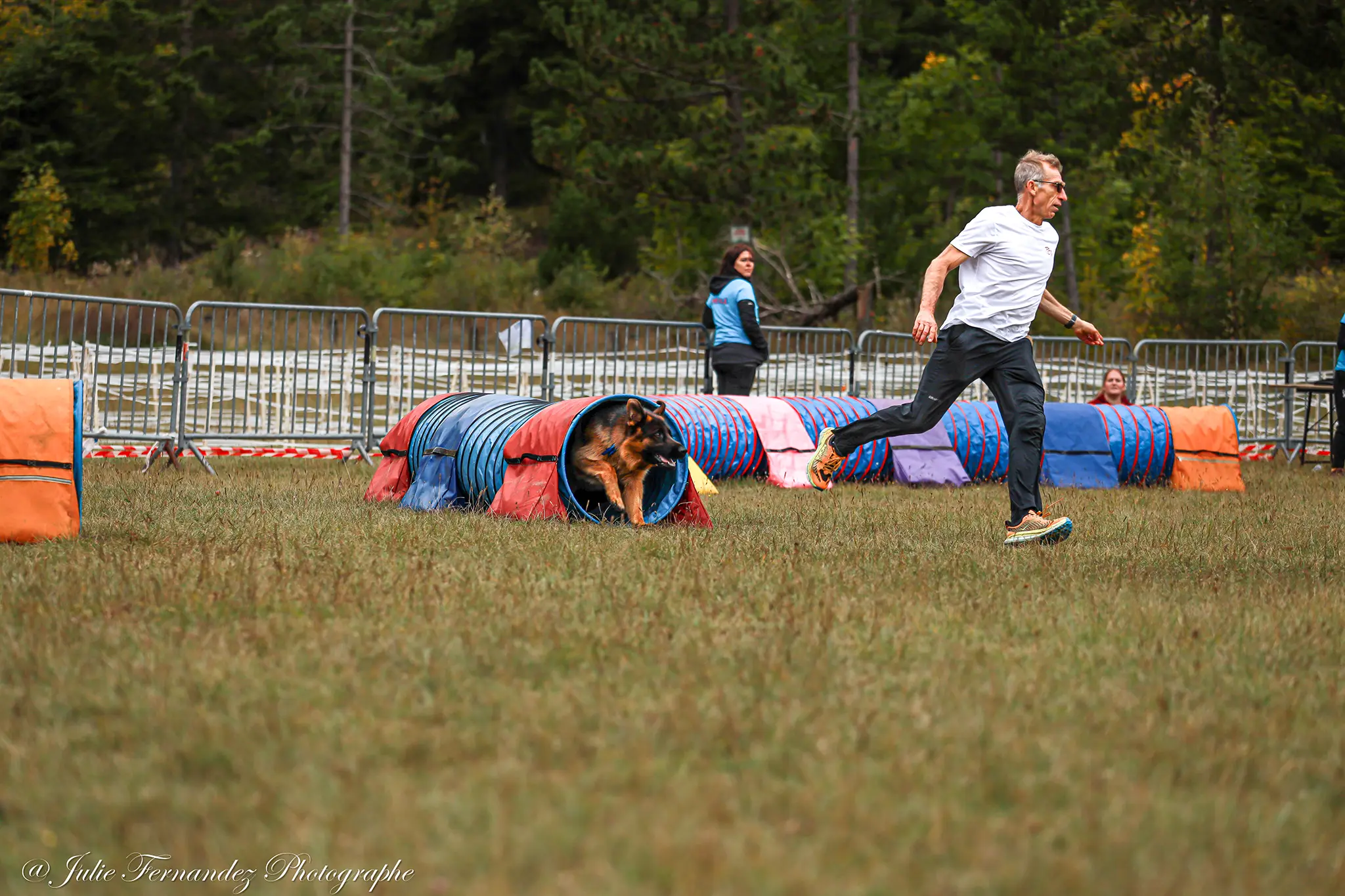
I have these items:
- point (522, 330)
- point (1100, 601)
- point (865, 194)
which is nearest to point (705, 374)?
point (522, 330)

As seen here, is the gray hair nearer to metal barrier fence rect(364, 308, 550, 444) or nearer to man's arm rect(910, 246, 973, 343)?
man's arm rect(910, 246, 973, 343)

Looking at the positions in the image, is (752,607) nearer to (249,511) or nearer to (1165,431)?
(249,511)

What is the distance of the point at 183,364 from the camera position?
1326 cm

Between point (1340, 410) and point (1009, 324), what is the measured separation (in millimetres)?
9150

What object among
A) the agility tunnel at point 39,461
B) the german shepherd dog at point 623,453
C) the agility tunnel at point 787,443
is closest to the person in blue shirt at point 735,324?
the agility tunnel at point 787,443

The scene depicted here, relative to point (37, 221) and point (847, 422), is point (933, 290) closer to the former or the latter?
point (847, 422)

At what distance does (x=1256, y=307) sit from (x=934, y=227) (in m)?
13.7

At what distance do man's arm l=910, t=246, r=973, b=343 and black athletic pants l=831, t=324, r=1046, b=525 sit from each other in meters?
0.16

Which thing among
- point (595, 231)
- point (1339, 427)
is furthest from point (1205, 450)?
point (595, 231)

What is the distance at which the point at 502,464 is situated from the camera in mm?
8500

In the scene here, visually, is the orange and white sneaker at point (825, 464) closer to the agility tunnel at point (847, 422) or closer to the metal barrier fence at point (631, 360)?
the agility tunnel at point (847, 422)

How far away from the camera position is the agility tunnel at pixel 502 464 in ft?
26.2

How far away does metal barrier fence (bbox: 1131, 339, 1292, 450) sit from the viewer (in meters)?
19.6

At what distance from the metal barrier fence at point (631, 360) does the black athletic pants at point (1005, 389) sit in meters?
8.85
